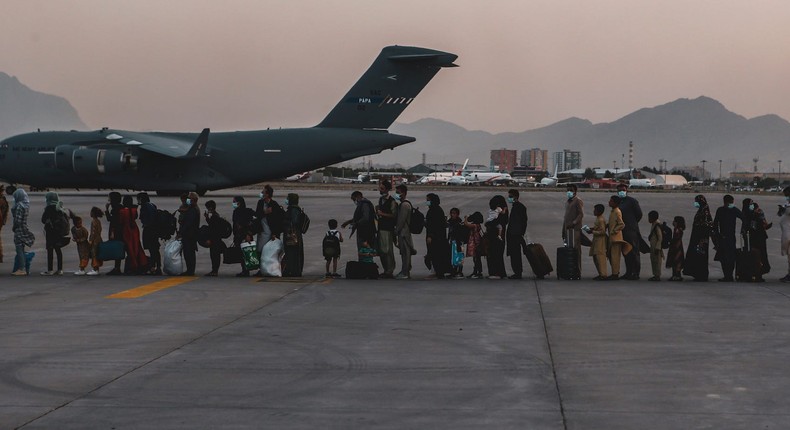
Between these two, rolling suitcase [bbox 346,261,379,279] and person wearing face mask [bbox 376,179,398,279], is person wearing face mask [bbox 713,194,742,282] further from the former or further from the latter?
rolling suitcase [bbox 346,261,379,279]

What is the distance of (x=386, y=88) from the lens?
2110 inches

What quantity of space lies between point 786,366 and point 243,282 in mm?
10783

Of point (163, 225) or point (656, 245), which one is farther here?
point (163, 225)

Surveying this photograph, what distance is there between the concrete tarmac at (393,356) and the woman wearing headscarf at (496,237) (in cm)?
123

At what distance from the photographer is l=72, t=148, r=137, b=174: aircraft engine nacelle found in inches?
2044

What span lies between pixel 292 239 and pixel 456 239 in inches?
126

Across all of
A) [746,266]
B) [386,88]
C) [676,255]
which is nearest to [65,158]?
[386,88]

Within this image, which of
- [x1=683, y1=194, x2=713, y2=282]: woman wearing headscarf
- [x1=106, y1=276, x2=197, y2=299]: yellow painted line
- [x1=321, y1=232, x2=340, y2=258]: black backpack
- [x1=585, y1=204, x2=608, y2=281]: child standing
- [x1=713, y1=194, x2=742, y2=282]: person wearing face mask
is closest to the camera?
[x1=106, y1=276, x2=197, y2=299]: yellow painted line

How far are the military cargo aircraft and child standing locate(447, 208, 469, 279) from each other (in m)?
33.9

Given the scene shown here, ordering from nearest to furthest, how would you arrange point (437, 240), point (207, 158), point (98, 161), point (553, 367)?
point (553, 367) < point (437, 240) < point (98, 161) < point (207, 158)

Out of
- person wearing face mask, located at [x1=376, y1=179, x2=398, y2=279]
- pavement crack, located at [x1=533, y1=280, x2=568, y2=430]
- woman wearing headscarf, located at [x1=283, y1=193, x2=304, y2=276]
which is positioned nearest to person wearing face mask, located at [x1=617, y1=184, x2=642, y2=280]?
pavement crack, located at [x1=533, y1=280, x2=568, y2=430]

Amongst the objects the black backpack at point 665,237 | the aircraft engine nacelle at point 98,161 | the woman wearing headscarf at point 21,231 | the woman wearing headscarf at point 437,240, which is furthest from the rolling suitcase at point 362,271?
the aircraft engine nacelle at point 98,161

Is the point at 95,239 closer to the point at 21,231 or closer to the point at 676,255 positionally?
the point at 21,231

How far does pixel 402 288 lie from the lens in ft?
57.7
